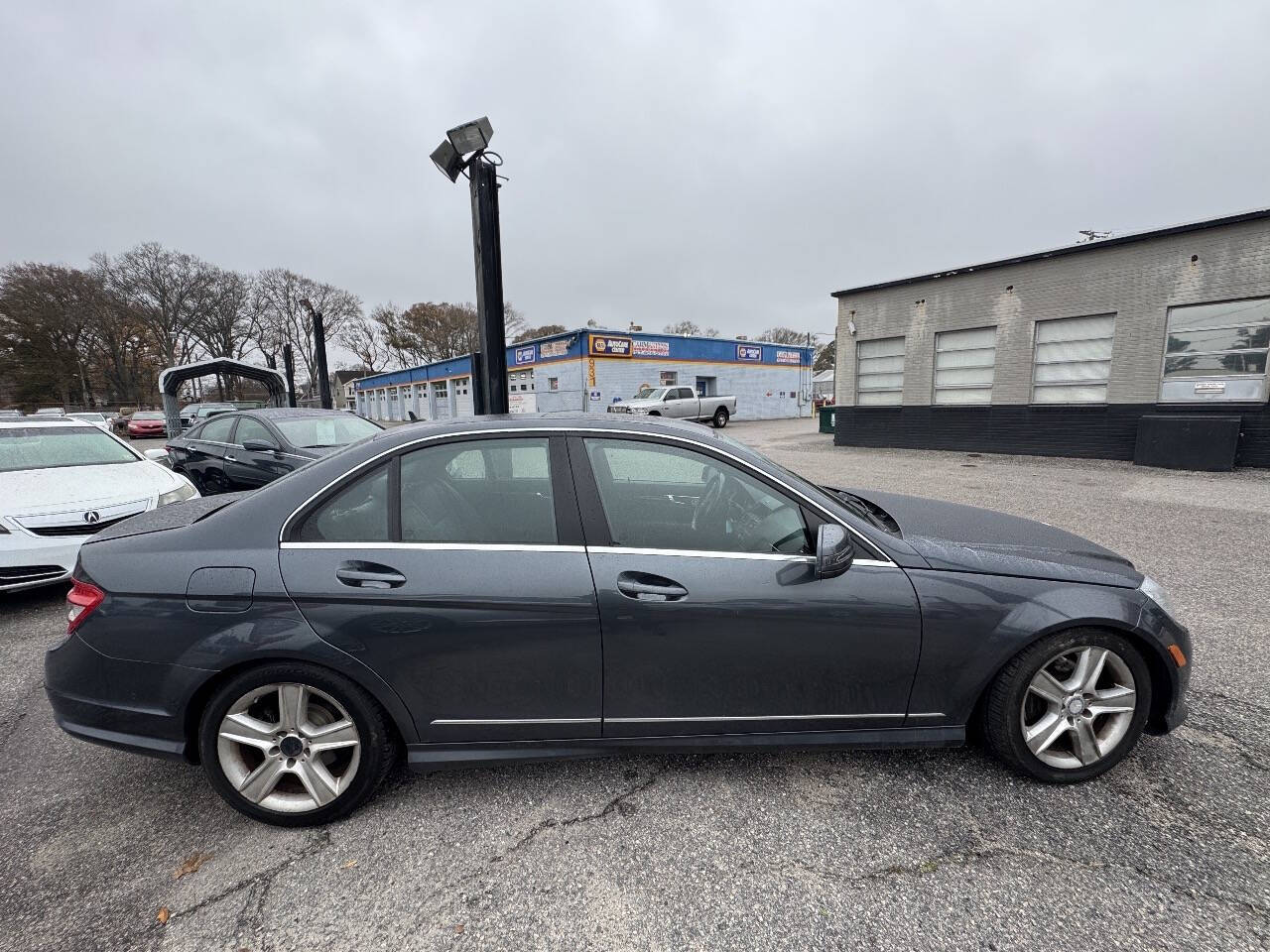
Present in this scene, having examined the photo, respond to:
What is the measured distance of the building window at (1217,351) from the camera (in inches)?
409

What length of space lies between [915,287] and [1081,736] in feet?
49.5

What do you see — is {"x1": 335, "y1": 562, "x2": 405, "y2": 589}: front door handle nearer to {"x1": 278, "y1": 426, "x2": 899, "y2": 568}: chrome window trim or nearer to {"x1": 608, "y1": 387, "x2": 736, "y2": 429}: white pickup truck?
{"x1": 278, "y1": 426, "x2": 899, "y2": 568}: chrome window trim

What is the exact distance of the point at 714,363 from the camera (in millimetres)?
30562

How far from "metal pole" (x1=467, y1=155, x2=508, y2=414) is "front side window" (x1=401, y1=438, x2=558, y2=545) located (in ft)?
12.9

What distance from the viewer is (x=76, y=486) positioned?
14.9 feet

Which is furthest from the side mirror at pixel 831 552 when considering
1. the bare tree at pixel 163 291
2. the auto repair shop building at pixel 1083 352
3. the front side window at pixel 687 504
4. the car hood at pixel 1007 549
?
the bare tree at pixel 163 291

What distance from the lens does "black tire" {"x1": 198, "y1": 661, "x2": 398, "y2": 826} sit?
1991 mm

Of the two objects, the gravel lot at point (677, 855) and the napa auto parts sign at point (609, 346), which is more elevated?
the napa auto parts sign at point (609, 346)

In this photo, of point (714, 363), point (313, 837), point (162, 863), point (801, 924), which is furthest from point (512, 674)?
point (714, 363)

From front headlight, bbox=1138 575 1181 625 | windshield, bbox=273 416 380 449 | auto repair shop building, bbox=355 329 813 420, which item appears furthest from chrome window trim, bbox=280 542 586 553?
auto repair shop building, bbox=355 329 813 420

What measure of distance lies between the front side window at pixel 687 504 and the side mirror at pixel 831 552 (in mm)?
118

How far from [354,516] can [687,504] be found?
1289 millimetres

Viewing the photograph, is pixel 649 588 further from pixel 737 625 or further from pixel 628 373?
pixel 628 373

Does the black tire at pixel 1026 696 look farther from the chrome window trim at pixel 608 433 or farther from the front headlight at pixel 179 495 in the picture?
the front headlight at pixel 179 495
